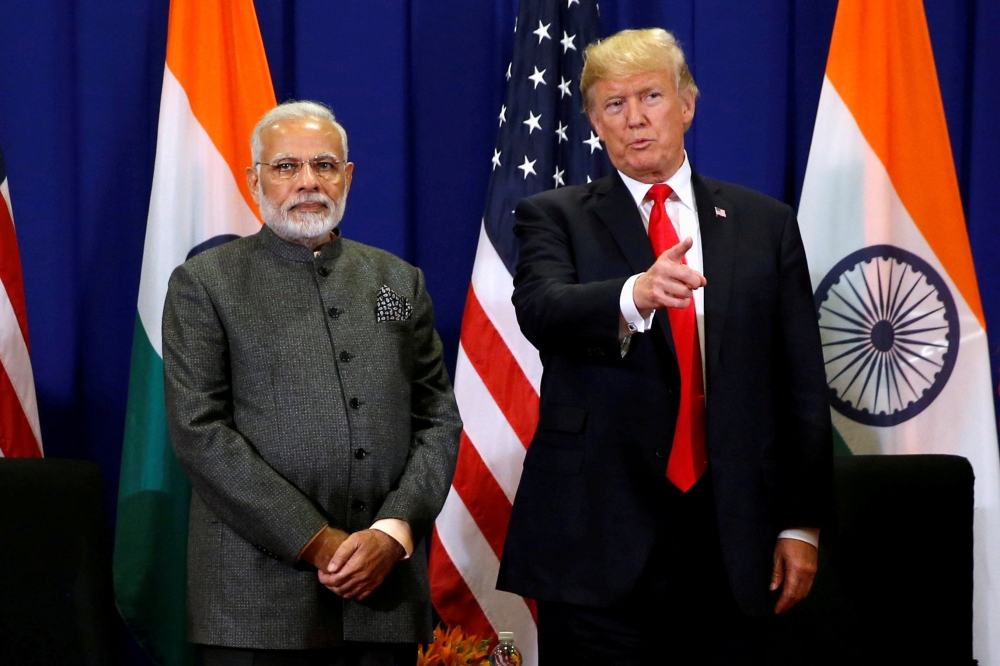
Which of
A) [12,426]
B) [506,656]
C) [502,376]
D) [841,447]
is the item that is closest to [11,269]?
[12,426]

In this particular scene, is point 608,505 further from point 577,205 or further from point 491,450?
point 491,450

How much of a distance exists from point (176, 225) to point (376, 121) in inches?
30.6

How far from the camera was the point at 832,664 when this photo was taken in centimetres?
287

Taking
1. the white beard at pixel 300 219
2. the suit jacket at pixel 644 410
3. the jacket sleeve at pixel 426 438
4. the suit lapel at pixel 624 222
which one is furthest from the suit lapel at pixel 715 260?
the white beard at pixel 300 219

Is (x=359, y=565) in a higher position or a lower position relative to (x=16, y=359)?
lower

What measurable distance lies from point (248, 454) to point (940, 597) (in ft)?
6.12

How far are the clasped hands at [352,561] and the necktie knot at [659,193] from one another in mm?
820

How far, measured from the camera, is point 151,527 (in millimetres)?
2996

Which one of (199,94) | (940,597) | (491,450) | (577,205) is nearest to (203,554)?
(577,205)

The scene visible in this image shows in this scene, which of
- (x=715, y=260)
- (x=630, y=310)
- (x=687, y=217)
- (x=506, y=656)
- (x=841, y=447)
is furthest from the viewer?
(x=841, y=447)

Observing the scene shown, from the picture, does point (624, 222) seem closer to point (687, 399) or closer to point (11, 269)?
point (687, 399)

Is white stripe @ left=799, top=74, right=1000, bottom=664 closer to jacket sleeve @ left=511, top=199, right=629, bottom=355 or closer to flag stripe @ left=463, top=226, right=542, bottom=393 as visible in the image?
flag stripe @ left=463, top=226, right=542, bottom=393

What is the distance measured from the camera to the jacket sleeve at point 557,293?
184cm

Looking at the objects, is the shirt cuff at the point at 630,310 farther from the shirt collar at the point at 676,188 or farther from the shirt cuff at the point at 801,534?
the shirt cuff at the point at 801,534
